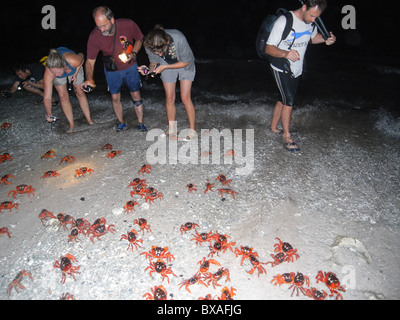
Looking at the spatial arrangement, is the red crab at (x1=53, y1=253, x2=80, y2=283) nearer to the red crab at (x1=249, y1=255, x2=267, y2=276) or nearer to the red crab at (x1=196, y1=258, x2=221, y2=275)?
the red crab at (x1=196, y1=258, x2=221, y2=275)

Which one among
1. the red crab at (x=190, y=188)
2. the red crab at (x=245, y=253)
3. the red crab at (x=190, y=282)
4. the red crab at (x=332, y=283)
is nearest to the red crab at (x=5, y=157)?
the red crab at (x=190, y=188)

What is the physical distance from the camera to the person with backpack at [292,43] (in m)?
3.92

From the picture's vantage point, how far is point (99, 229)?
3359mm

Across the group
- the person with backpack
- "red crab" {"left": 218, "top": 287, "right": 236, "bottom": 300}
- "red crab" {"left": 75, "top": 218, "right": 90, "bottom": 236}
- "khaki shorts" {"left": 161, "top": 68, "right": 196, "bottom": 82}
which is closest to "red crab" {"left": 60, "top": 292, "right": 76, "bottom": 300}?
"red crab" {"left": 75, "top": 218, "right": 90, "bottom": 236}

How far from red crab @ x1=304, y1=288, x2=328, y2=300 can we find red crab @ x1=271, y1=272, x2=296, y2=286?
20 centimetres

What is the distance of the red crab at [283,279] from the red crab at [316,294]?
0.20 m

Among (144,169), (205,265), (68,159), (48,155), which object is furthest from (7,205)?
(205,265)

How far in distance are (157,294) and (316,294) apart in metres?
1.69

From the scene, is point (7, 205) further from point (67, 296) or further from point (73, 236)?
point (67, 296)

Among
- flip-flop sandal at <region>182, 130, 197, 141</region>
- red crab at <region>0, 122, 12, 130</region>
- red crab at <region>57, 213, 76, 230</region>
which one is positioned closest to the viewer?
red crab at <region>57, 213, 76, 230</region>

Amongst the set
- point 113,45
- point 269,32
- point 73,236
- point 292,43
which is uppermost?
point 269,32

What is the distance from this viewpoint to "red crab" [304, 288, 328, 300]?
106 inches
